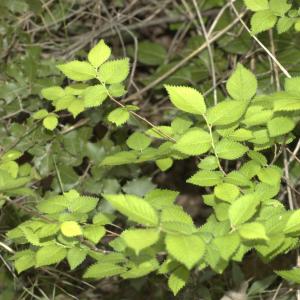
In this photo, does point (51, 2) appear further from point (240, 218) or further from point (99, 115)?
point (240, 218)

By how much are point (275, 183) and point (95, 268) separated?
1.34 feet

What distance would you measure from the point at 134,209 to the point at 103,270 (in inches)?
12.5

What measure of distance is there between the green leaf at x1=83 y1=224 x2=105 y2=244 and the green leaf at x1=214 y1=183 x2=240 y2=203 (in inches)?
9.7

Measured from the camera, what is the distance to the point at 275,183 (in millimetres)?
1134

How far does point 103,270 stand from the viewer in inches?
42.6

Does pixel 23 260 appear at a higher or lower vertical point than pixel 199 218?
higher


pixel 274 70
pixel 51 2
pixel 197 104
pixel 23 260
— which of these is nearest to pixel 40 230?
pixel 23 260

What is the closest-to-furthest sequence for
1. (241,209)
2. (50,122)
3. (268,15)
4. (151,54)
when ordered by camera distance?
(241,209), (268,15), (50,122), (151,54)

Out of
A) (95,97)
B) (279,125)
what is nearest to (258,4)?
(279,125)

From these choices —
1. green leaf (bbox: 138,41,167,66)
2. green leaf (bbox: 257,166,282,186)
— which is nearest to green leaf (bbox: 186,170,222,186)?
green leaf (bbox: 257,166,282,186)

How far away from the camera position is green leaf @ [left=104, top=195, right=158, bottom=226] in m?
0.80

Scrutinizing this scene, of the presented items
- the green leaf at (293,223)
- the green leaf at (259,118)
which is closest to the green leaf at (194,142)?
the green leaf at (259,118)

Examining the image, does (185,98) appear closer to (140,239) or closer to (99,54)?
(99,54)

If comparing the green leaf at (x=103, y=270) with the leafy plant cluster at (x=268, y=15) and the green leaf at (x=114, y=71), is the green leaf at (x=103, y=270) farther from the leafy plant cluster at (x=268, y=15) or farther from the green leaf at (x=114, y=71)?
the leafy plant cluster at (x=268, y=15)
